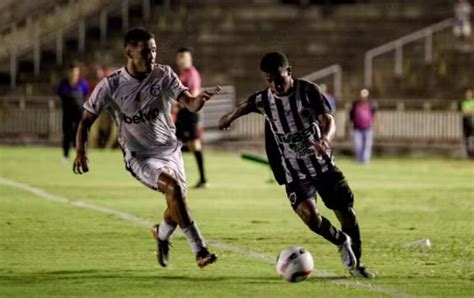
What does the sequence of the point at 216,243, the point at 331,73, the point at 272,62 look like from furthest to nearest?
the point at 331,73 < the point at 216,243 < the point at 272,62

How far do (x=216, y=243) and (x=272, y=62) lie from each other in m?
3.80

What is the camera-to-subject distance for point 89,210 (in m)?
20.7

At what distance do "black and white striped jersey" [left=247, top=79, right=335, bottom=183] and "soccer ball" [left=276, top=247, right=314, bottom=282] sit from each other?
3.88 ft

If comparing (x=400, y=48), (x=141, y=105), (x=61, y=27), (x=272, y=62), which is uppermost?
(x=272, y=62)

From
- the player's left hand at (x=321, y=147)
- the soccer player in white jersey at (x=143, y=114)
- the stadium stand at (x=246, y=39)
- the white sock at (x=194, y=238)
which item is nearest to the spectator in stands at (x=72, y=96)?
the stadium stand at (x=246, y=39)

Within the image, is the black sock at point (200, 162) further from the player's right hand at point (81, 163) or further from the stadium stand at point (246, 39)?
A: the stadium stand at point (246, 39)

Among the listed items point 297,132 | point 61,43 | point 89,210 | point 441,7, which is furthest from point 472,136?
point 297,132

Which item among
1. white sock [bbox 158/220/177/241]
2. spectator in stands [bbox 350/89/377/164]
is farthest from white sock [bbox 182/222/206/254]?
spectator in stands [bbox 350/89/377/164]

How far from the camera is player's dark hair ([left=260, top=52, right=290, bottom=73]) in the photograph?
41.9ft

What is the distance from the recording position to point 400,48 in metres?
48.0

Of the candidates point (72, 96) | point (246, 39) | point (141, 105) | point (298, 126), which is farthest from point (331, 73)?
point (141, 105)

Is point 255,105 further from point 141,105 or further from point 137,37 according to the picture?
point 137,37

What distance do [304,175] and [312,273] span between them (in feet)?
2.76

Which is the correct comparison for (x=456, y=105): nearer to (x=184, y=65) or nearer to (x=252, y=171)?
(x=252, y=171)
